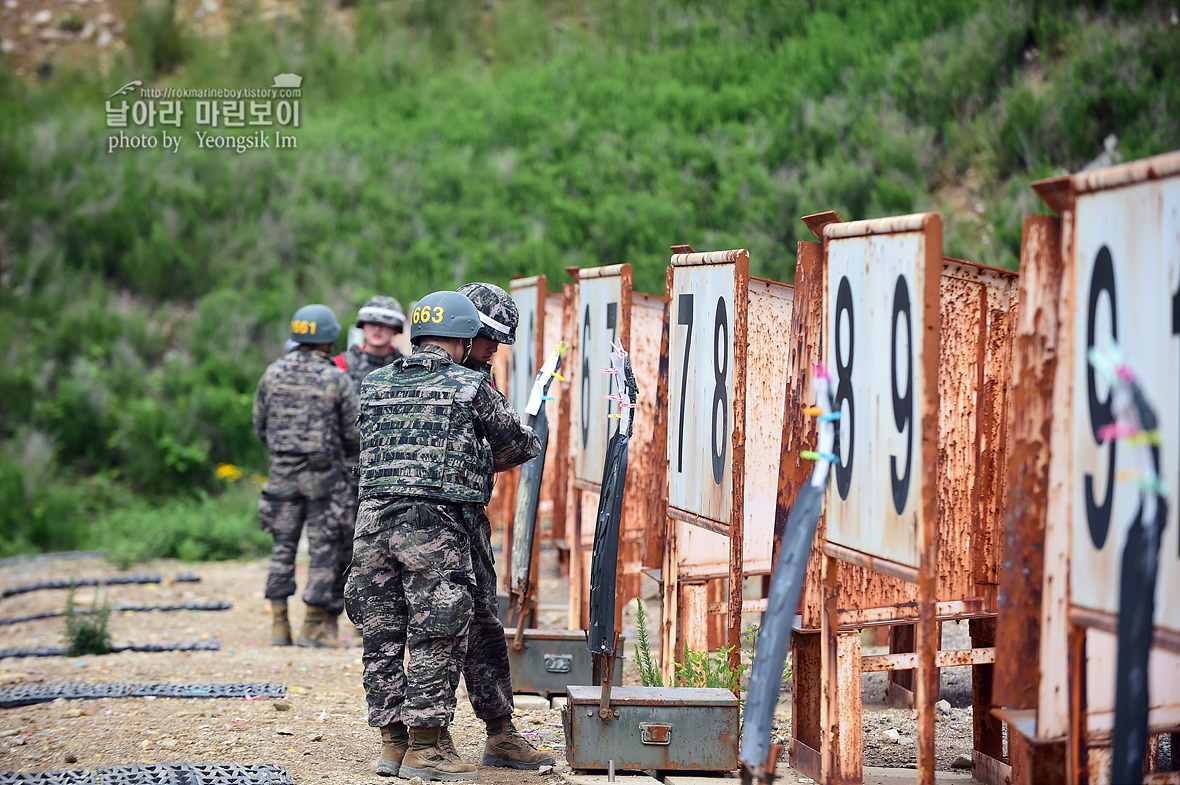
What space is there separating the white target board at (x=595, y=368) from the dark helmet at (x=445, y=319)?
1.10 meters

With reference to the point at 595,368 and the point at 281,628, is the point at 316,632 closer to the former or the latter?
the point at 281,628

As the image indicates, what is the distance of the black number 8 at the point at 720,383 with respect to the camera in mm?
4539

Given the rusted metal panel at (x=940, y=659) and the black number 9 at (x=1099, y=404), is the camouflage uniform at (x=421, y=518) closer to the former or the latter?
the rusted metal panel at (x=940, y=659)

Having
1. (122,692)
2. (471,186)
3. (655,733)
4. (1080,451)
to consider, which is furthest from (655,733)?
(471,186)

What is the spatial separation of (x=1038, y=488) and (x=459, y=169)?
1482 centimetres

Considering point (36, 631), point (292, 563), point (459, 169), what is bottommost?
point (36, 631)

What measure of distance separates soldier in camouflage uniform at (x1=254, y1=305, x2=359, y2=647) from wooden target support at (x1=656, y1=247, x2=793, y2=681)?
2919 mm

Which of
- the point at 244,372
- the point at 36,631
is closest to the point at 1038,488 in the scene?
the point at 36,631

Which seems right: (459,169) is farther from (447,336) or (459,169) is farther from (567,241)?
(447,336)

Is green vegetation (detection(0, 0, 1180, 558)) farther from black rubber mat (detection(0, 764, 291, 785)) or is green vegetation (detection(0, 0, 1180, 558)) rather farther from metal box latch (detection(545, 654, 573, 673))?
black rubber mat (detection(0, 764, 291, 785))

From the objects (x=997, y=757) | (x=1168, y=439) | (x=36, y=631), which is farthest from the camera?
(x=36, y=631)

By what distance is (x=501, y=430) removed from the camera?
4484mm

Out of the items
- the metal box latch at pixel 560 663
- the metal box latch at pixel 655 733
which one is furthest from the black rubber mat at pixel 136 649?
the metal box latch at pixel 655 733

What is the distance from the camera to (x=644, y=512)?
6457 mm
